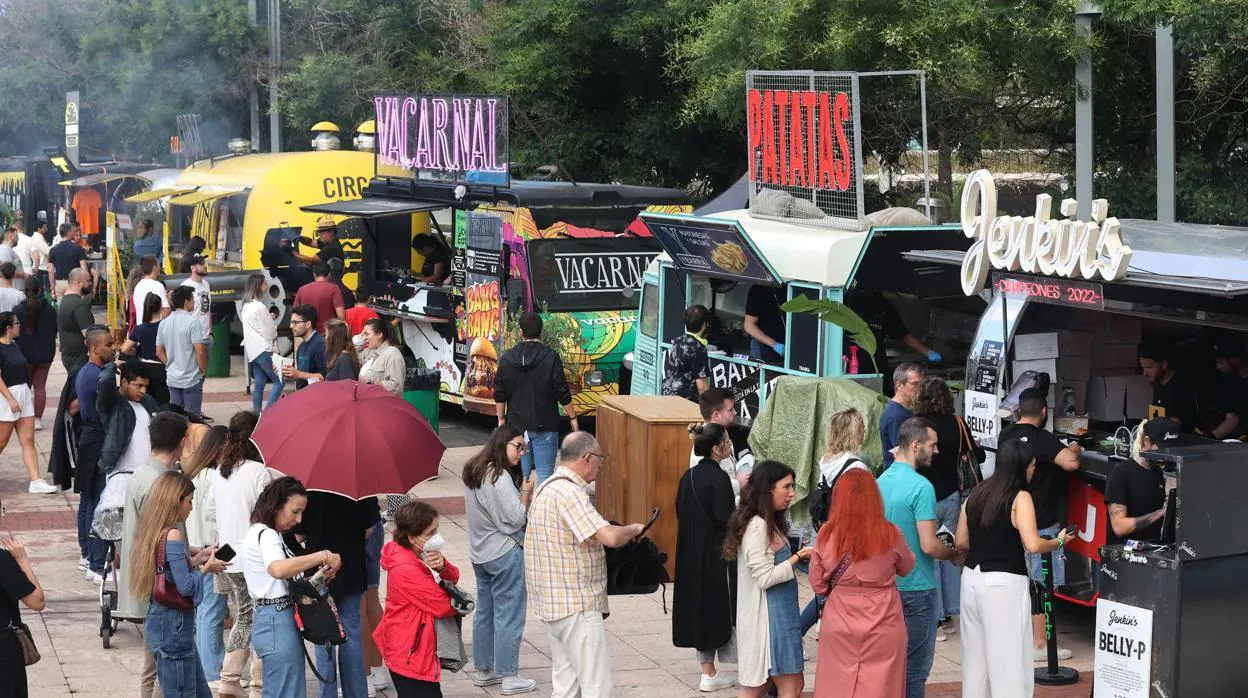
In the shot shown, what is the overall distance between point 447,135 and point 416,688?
33.3 ft

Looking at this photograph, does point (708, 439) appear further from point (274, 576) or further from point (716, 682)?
point (274, 576)

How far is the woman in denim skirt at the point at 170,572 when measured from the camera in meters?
7.12

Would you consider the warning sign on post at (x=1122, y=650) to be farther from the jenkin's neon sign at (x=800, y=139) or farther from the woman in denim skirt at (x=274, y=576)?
the jenkin's neon sign at (x=800, y=139)

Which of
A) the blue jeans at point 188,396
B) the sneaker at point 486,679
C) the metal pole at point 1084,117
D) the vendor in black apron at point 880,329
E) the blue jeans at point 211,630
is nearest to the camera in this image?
the blue jeans at point 211,630

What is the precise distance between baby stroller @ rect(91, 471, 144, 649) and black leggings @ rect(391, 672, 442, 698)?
130 centimetres

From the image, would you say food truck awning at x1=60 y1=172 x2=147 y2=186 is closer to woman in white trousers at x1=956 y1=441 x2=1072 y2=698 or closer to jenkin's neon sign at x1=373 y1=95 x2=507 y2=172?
jenkin's neon sign at x1=373 y1=95 x2=507 y2=172

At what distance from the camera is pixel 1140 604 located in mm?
7637

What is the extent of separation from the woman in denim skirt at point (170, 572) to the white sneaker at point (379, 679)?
137cm

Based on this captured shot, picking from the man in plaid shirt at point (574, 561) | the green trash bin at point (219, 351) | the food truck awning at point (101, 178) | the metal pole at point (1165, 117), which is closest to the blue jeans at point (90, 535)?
the man in plaid shirt at point (574, 561)

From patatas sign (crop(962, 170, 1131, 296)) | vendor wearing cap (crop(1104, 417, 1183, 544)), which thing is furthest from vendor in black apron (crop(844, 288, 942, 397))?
vendor wearing cap (crop(1104, 417, 1183, 544))

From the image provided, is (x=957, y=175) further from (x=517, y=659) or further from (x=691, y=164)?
(x=517, y=659)

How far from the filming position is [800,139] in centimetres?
1268

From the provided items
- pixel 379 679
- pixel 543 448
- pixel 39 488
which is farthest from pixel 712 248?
pixel 39 488

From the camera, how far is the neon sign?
15797 mm
